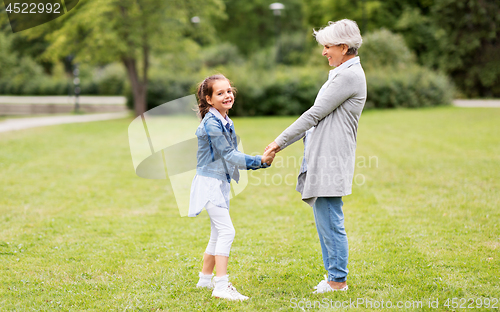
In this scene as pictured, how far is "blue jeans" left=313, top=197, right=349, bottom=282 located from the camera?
11.7ft

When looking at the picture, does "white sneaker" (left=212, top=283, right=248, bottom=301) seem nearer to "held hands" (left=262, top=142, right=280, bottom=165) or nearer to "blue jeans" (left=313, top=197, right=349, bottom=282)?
"blue jeans" (left=313, top=197, right=349, bottom=282)

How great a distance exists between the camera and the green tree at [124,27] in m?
18.9

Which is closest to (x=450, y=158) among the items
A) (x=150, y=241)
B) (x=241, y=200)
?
(x=241, y=200)

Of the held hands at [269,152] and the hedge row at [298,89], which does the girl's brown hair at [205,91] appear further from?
the hedge row at [298,89]

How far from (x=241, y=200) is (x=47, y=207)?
293 cm

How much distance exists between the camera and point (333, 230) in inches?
142

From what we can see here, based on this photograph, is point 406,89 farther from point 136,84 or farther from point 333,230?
point 333,230

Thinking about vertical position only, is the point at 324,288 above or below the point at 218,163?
below

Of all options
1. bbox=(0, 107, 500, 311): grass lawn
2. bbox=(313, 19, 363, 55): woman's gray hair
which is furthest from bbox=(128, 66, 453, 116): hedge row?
bbox=(313, 19, 363, 55): woman's gray hair

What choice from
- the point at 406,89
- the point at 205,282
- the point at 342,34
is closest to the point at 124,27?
the point at 406,89

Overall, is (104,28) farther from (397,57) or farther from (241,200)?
(397,57)

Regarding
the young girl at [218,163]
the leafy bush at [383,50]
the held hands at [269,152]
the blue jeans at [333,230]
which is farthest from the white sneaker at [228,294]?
the leafy bush at [383,50]

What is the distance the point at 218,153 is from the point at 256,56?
120 feet

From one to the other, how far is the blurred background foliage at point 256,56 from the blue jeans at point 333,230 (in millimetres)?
14246
